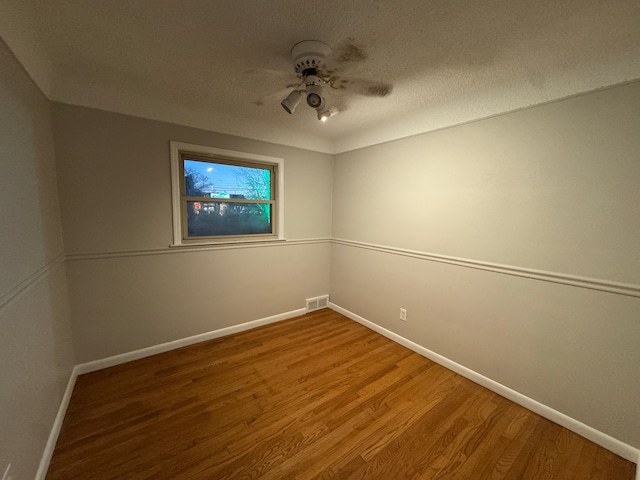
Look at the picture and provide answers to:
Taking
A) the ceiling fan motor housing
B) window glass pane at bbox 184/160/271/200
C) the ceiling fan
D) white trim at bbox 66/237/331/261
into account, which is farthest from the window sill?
the ceiling fan motor housing

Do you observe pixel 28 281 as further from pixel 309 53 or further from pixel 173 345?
pixel 309 53

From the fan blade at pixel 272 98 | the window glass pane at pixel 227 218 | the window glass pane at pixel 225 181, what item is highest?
the fan blade at pixel 272 98

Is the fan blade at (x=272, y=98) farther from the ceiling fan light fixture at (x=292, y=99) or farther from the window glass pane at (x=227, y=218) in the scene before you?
the window glass pane at (x=227, y=218)

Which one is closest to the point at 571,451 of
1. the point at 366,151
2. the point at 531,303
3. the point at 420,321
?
the point at 531,303

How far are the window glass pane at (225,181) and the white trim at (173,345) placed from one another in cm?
148

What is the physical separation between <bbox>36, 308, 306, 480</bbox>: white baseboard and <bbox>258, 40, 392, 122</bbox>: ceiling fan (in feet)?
7.75

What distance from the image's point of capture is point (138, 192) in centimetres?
221

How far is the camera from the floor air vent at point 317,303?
11.4 feet

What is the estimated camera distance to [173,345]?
2.51 metres

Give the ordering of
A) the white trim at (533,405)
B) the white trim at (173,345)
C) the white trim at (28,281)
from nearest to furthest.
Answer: the white trim at (28,281)
the white trim at (533,405)
the white trim at (173,345)

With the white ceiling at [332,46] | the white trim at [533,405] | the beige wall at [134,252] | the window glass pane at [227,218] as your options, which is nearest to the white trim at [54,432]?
the beige wall at [134,252]

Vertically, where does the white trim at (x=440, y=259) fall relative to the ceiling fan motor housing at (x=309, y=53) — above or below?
below

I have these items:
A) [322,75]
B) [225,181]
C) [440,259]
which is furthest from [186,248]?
[440,259]

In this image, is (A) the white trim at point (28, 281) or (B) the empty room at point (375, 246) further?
(B) the empty room at point (375, 246)
